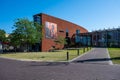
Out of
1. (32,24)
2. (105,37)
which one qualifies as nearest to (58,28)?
(32,24)

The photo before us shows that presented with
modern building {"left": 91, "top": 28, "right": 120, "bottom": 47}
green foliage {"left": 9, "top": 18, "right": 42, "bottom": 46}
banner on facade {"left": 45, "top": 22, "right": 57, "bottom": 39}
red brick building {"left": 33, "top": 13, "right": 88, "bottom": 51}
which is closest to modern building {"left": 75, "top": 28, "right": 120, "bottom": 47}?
modern building {"left": 91, "top": 28, "right": 120, "bottom": 47}

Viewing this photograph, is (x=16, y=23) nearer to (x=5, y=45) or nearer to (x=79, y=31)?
(x=5, y=45)

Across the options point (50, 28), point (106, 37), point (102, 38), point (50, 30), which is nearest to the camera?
point (50, 30)

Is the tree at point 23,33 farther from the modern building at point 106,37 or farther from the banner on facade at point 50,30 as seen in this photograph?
the modern building at point 106,37

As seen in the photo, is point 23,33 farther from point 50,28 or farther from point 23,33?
point 50,28

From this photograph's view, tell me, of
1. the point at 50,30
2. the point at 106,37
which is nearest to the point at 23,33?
the point at 50,30

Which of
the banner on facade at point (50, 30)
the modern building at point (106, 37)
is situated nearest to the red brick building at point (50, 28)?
the banner on facade at point (50, 30)

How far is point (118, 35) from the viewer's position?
3656 inches

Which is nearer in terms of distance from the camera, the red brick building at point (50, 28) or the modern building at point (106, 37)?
the red brick building at point (50, 28)

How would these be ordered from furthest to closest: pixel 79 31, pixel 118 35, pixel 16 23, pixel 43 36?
pixel 79 31, pixel 118 35, pixel 43 36, pixel 16 23

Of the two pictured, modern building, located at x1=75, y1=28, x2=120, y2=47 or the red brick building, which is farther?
modern building, located at x1=75, y1=28, x2=120, y2=47

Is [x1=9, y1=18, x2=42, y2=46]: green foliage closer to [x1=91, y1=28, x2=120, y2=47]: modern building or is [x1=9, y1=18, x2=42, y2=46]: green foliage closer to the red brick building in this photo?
the red brick building

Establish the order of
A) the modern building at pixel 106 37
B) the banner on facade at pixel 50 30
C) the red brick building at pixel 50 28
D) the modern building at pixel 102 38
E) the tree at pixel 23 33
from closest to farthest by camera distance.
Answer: the tree at pixel 23 33, the red brick building at pixel 50 28, the banner on facade at pixel 50 30, the modern building at pixel 106 37, the modern building at pixel 102 38

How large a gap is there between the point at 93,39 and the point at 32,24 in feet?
185
